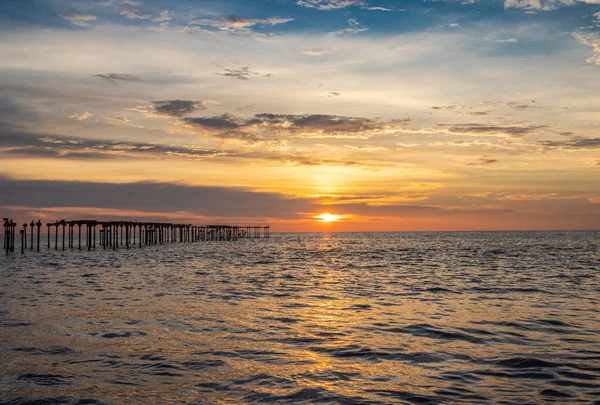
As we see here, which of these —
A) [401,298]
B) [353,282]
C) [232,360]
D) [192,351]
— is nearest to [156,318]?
[192,351]

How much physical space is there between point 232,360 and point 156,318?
661 cm

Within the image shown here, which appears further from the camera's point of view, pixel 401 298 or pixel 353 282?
pixel 353 282

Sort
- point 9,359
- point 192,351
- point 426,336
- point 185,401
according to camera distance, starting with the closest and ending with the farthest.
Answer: point 185,401, point 9,359, point 192,351, point 426,336

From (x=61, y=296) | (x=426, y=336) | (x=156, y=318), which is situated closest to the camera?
(x=426, y=336)

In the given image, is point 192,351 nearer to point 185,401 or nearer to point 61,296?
point 185,401

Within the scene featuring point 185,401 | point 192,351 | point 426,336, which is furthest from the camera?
point 426,336

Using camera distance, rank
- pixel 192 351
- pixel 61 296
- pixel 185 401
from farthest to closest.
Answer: pixel 61 296, pixel 192 351, pixel 185 401

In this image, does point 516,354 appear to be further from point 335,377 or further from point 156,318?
point 156,318

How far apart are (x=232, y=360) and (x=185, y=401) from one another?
306cm

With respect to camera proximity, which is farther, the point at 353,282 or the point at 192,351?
the point at 353,282

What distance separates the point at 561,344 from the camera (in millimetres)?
14594

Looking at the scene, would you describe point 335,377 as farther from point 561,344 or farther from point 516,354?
point 561,344

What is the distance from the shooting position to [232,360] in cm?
1292

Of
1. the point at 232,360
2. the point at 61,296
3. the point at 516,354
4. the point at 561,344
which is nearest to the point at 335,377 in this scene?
the point at 232,360
